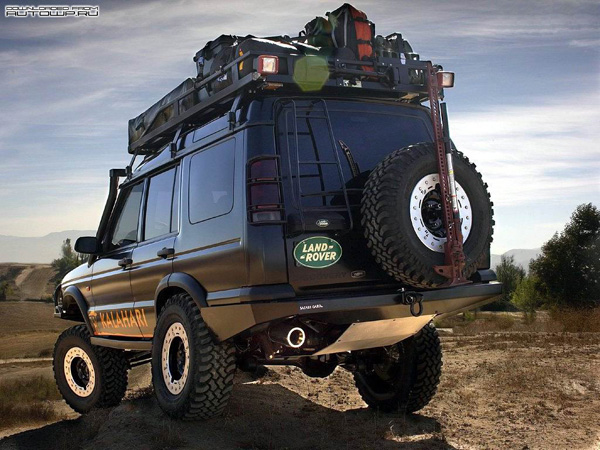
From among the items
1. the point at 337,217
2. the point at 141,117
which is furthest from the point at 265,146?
the point at 141,117

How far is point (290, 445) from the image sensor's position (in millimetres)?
5742

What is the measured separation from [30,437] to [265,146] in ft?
14.1

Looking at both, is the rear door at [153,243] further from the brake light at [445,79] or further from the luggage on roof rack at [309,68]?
the brake light at [445,79]

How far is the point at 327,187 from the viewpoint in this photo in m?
5.33

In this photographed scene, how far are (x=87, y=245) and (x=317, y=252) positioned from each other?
11.9 ft

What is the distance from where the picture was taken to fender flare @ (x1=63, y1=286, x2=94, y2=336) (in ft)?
26.9

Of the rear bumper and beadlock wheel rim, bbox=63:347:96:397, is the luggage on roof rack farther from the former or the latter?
beadlock wheel rim, bbox=63:347:96:397


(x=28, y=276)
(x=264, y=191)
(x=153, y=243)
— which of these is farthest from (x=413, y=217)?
(x=28, y=276)

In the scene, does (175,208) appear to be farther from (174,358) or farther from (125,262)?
(174,358)

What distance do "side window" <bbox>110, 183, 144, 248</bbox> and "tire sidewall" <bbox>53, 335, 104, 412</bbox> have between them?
1302 mm

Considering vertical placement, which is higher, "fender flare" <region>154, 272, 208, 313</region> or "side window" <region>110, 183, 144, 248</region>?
"side window" <region>110, 183, 144, 248</region>

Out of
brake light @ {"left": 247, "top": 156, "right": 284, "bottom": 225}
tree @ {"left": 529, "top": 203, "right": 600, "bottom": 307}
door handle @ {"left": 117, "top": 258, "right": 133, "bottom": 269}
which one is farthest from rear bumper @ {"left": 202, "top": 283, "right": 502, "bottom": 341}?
tree @ {"left": 529, "top": 203, "right": 600, "bottom": 307}

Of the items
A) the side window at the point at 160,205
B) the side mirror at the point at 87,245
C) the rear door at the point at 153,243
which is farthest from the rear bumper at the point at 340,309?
the side mirror at the point at 87,245

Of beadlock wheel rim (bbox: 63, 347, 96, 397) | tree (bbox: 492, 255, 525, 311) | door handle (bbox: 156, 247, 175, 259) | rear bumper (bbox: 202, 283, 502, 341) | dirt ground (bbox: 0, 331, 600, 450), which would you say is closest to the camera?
rear bumper (bbox: 202, 283, 502, 341)
